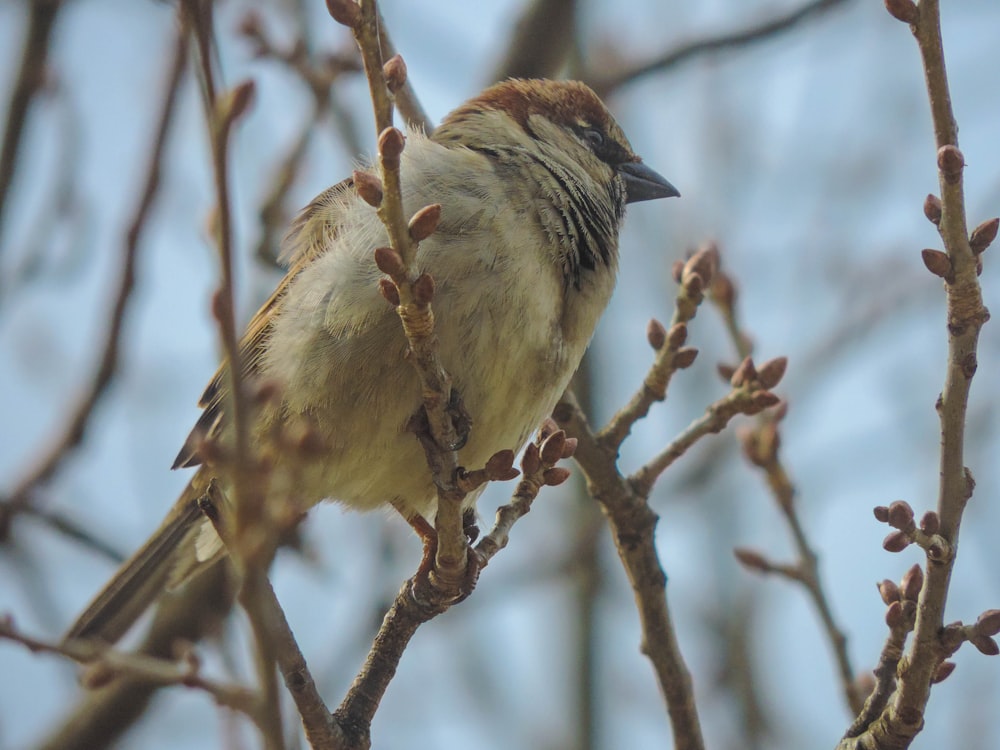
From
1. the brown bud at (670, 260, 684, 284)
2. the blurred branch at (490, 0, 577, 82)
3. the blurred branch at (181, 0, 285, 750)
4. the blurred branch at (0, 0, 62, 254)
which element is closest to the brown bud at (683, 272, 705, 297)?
the brown bud at (670, 260, 684, 284)

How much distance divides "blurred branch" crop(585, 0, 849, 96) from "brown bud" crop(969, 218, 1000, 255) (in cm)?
215

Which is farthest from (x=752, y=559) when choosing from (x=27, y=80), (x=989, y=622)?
(x=27, y=80)

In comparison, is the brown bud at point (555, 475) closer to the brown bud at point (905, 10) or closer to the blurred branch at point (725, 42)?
the brown bud at point (905, 10)

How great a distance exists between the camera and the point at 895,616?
2223 mm

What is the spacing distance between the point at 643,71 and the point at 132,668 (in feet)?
10.3

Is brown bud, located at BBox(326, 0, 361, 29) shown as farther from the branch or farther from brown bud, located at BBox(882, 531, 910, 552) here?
brown bud, located at BBox(882, 531, 910, 552)

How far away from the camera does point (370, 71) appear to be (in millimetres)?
1790

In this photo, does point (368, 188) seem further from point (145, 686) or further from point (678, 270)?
point (145, 686)

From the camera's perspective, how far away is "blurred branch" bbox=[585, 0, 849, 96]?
3924 millimetres

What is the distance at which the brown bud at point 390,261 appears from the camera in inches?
76.3

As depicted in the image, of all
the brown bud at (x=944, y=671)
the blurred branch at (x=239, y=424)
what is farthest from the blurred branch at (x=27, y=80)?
the brown bud at (x=944, y=671)

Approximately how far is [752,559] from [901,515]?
1090 millimetres

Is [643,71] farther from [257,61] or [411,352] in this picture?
[411,352]

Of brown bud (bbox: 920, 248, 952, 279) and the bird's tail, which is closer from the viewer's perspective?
brown bud (bbox: 920, 248, 952, 279)
